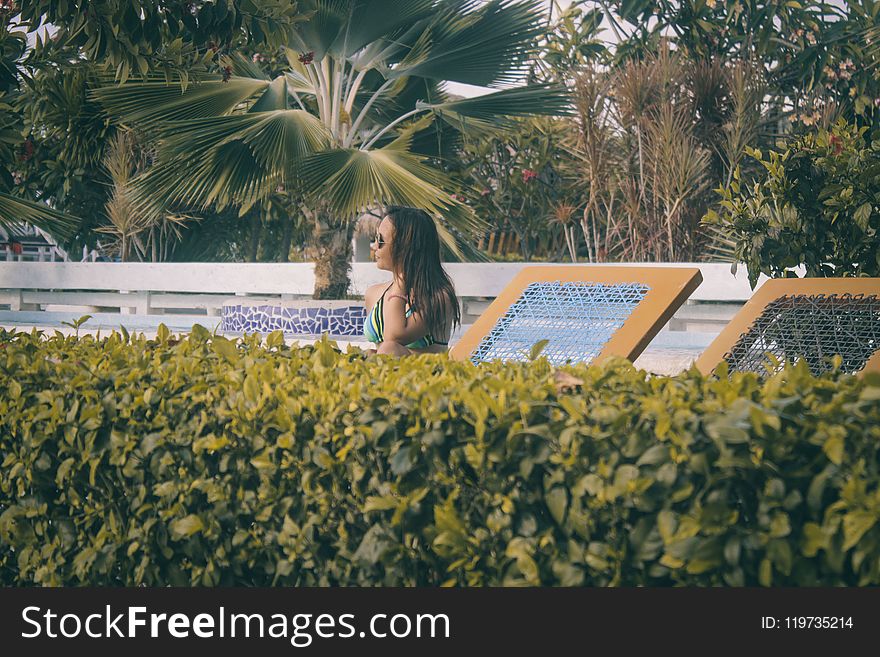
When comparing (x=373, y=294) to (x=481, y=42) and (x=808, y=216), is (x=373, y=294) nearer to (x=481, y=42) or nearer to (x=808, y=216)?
(x=808, y=216)

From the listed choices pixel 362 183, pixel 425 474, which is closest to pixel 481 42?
pixel 362 183

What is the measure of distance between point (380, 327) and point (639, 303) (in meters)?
1.15

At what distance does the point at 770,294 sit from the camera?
175 inches

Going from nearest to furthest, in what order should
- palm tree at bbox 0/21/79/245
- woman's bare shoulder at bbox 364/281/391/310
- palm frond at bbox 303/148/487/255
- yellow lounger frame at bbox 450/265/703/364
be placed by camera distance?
yellow lounger frame at bbox 450/265/703/364, woman's bare shoulder at bbox 364/281/391/310, palm tree at bbox 0/21/79/245, palm frond at bbox 303/148/487/255

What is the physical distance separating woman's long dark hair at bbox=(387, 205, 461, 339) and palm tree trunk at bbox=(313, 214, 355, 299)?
19.9 ft

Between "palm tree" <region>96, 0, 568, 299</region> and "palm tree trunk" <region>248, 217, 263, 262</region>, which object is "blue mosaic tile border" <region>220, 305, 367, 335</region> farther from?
"palm tree trunk" <region>248, 217, 263, 262</region>

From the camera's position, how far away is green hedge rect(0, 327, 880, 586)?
203 cm

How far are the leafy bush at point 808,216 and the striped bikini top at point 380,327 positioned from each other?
202cm

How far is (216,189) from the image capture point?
920 centimetres

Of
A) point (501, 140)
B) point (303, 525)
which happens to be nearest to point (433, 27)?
point (501, 140)

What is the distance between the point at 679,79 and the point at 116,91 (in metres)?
7.33

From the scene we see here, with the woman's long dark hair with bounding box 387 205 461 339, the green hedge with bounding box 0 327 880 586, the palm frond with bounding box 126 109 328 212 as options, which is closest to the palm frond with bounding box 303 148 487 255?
the palm frond with bounding box 126 109 328 212

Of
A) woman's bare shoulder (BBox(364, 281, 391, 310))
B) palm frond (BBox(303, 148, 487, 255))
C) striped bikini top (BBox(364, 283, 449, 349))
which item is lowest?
striped bikini top (BBox(364, 283, 449, 349))

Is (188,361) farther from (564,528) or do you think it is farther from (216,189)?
(216,189)
